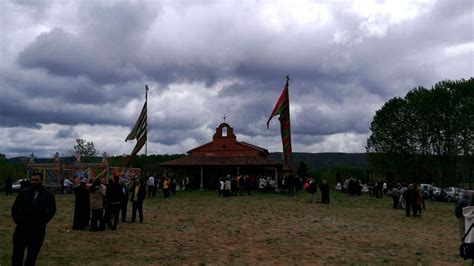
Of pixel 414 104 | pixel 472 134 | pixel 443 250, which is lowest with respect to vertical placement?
pixel 443 250

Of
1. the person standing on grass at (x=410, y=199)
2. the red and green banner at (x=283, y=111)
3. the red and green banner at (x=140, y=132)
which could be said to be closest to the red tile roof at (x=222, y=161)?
the red and green banner at (x=140, y=132)

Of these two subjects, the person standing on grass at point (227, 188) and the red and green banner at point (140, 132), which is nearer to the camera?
the red and green banner at point (140, 132)

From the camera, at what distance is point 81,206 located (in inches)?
511

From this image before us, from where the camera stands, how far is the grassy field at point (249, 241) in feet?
30.6

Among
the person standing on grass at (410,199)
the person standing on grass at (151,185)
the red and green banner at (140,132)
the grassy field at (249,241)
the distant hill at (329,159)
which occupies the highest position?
the distant hill at (329,159)

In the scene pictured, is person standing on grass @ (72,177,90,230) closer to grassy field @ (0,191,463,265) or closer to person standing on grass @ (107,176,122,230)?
grassy field @ (0,191,463,265)

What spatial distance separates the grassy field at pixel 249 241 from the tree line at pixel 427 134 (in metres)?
25.3

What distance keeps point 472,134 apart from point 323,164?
126337 millimetres

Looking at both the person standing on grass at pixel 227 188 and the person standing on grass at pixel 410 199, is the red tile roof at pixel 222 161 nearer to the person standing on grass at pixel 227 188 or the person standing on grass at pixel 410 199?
the person standing on grass at pixel 227 188

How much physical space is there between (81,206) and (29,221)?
6.30 m

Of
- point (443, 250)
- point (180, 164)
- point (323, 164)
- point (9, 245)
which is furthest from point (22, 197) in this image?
point (323, 164)

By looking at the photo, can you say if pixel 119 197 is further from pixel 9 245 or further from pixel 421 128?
pixel 421 128

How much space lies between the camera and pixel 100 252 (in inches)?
384

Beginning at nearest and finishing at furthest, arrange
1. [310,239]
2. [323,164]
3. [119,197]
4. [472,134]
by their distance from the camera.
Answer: [310,239], [119,197], [472,134], [323,164]
